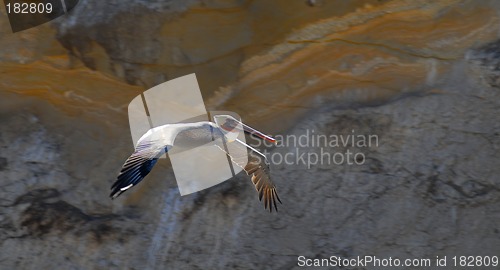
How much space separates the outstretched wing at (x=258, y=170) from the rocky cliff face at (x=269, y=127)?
383 millimetres

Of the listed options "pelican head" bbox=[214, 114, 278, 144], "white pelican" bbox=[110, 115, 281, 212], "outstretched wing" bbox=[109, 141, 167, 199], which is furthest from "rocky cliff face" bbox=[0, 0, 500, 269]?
"outstretched wing" bbox=[109, 141, 167, 199]

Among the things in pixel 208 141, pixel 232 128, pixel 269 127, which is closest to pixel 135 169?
pixel 208 141

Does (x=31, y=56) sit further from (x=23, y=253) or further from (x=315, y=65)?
(x=315, y=65)

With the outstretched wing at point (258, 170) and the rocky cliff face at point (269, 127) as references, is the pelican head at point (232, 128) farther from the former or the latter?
the rocky cliff face at point (269, 127)

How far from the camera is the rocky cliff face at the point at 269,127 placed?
21.8 ft

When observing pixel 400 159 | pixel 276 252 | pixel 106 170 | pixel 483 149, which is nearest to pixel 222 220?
pixel 276 252

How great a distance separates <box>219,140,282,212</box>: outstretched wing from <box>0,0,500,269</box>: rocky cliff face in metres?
0.38

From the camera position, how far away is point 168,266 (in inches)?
266

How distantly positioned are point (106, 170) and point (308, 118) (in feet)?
4.46

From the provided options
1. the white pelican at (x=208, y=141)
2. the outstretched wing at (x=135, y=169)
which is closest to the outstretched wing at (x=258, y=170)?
the white pelican at (x=208, y=141)

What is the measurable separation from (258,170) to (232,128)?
33 cm

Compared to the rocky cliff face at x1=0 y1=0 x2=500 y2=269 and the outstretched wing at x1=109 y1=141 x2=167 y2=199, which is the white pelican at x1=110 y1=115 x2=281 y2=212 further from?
the rocky cliff face at x1=0 y1=0 x2=500 y2=269

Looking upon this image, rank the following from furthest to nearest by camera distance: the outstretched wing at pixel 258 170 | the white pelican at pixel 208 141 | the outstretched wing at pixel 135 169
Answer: the outstretched wing at pixel 258 170 → the white pelican at pixel 208 141 → the outstretched wing at pixel 135 169

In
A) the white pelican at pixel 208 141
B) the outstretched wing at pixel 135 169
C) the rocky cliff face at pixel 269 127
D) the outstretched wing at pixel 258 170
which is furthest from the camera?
the rocky cliff face at pixel 269 127
